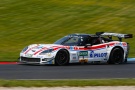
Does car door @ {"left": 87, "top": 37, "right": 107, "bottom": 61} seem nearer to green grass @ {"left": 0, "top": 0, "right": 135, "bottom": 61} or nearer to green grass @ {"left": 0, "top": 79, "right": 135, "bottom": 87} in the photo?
green grass @ {"left": 0, "top": 0, "right": 135, "bottom": 61}

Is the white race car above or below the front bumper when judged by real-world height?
above

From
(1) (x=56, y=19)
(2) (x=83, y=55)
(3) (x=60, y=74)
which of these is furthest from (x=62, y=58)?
(1) (x=56, y=19)

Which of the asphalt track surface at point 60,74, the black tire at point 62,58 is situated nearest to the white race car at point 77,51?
the black tire at point 62,58

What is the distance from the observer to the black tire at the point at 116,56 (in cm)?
1845

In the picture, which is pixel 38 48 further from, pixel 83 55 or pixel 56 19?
pixel 56 19

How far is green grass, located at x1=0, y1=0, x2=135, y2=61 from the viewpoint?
27.7 metres

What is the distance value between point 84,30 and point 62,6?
643cm

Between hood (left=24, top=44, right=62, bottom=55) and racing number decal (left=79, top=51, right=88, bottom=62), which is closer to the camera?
hood (left=24, top=44, right=62, bottom=55)

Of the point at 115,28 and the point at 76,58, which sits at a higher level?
the point at 115,28

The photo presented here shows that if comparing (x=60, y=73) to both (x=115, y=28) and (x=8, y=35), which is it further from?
(x=115, y=28)

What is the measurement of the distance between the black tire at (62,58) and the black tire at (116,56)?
2241 millimetres

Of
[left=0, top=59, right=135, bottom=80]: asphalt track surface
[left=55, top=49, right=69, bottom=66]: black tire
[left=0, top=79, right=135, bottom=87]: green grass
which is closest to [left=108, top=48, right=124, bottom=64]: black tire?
[left=55, top=49, right=69, bottom=66]: black tire

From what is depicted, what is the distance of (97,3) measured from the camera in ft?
120

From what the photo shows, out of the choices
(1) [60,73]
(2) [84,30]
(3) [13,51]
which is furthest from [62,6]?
(1) [60,73]
